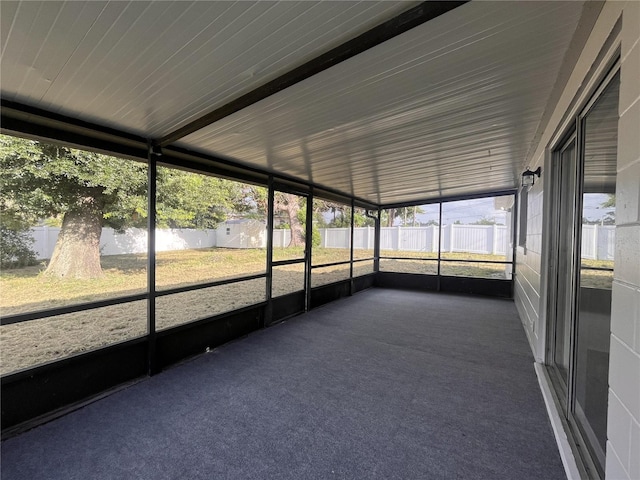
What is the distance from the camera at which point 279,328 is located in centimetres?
430

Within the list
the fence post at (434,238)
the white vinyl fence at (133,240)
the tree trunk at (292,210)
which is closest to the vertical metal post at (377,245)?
the fence post at (434,238)

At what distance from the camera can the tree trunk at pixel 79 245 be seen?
456cm

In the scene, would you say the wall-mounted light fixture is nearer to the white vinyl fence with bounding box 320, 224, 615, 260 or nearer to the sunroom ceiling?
the sunroom ceiling

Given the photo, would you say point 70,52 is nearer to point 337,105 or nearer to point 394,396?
point 337,105

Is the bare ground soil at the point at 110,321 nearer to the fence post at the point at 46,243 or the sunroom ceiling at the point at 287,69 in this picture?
the fence post at the point at 46,243

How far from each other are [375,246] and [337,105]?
6.19 meters

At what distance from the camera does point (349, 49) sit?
1496 millimetres

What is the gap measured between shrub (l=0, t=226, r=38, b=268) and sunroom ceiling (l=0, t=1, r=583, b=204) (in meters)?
2.82

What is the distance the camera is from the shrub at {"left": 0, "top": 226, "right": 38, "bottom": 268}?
3783mm

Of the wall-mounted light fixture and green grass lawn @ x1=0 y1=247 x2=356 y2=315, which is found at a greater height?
the wall-mounted light fixture

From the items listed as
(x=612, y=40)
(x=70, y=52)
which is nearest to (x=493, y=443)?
(x=612, y=40)

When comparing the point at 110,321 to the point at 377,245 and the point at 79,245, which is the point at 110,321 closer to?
the point at 79,245

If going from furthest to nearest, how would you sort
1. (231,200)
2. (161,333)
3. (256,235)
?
(231,200) → (256,235) → (161,333)

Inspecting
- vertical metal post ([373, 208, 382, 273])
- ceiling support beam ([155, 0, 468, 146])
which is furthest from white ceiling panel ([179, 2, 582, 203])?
vertical metal post ([373, 208, 382, 273])
